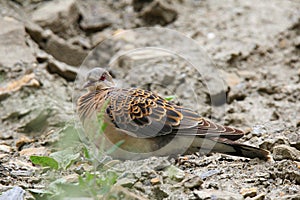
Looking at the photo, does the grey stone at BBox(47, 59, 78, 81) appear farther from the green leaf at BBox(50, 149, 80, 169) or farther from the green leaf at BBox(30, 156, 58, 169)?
the green leaf at BBox(30, 156, 58, 169)

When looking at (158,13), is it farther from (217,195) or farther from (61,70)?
(217,195)

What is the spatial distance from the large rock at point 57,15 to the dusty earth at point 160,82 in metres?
0.01

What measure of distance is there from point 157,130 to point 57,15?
3013 millimetres

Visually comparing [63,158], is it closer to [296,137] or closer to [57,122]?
[57,122]

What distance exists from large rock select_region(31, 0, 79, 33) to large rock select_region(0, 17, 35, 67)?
39 centimetres

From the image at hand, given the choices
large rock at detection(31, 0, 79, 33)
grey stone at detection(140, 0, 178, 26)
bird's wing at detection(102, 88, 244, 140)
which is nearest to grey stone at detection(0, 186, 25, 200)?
bird's wing at detection(102, 88, 244, 140)

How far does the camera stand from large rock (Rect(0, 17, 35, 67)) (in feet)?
20.2

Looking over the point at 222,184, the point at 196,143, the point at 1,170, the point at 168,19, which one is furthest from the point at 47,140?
the point at 168,19

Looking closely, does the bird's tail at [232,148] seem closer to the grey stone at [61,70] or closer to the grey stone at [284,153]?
the grey stone at [284,153]

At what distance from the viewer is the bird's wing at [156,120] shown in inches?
172

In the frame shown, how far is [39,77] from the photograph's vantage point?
603 cm

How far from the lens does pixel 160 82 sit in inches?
249

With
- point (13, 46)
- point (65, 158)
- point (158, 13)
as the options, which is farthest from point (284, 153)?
point (158, 13)

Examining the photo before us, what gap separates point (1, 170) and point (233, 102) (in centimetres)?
285
